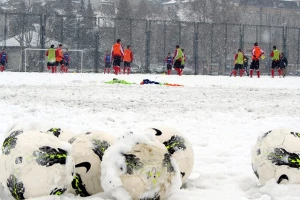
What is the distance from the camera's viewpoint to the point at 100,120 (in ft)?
25.9

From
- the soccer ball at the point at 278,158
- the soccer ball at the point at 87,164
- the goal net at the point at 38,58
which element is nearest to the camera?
the soccer ball at the point at 87,164

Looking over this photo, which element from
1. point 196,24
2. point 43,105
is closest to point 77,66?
point 196,24

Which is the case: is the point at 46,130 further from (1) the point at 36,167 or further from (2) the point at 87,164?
(1) the point at 36,167

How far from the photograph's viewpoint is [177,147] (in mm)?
3979

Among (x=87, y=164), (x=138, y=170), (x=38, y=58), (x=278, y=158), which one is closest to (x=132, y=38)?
(x=38, y=58)

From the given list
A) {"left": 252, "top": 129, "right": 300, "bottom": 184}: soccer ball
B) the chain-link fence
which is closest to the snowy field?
{"left": 252, "top": 129, "right": 300, "bottom": 184}: soccer ball

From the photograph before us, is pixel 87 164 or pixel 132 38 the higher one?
pixel 132 38

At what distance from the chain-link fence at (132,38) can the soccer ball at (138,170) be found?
29.9 metres

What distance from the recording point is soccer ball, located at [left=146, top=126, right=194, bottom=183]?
392 centimetres

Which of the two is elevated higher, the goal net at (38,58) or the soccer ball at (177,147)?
the goal net at (38,58)

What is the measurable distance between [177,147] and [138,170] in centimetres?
78

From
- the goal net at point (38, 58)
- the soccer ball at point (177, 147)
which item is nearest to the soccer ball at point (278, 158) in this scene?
the soccer ball at point (177, 147)

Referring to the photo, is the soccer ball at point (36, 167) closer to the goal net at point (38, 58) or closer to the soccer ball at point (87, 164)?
the soccer ball at point (87, 164)

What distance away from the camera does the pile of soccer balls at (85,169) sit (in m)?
3.22
